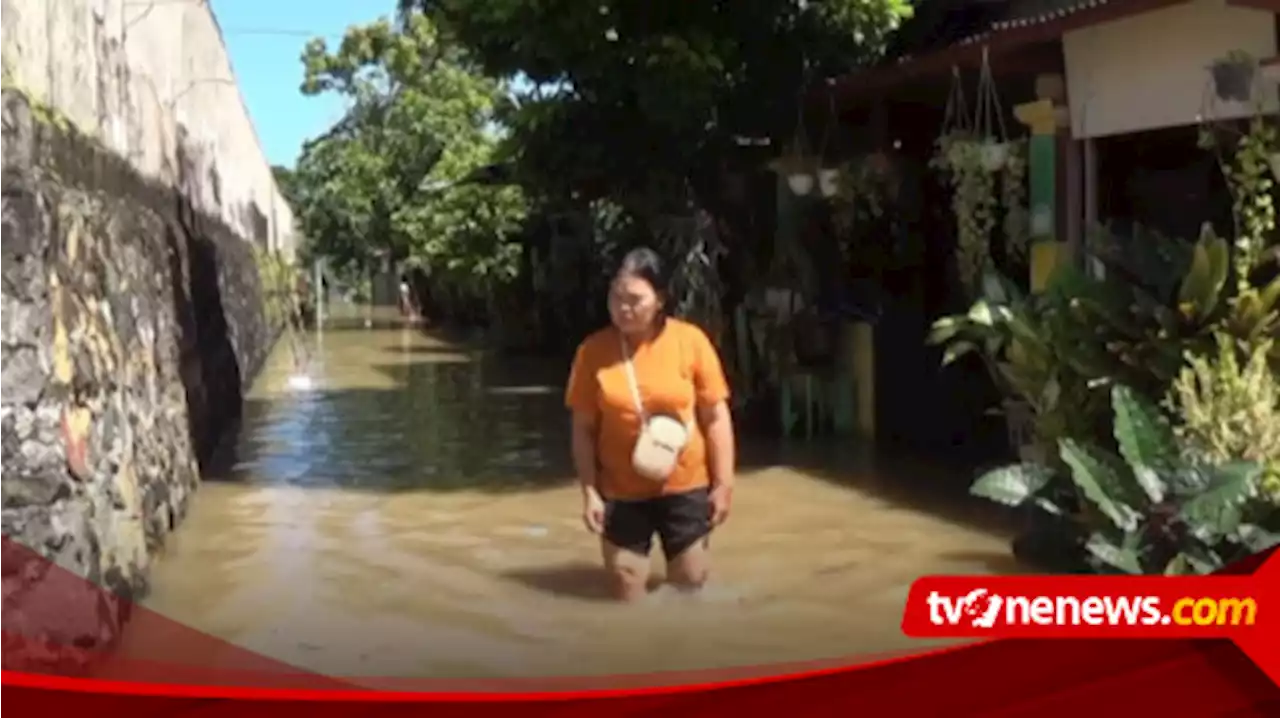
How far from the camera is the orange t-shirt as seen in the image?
16.3 ft

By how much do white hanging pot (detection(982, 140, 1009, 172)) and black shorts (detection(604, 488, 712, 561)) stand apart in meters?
3.06

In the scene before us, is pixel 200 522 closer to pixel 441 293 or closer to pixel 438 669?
pixel 441 293

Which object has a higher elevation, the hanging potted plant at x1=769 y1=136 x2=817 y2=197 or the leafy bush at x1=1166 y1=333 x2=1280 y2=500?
the hanging potted plant at x1=769 y1=136 x2=817 y2=197

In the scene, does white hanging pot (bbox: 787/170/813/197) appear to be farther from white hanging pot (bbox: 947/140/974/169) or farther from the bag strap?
the bag strap

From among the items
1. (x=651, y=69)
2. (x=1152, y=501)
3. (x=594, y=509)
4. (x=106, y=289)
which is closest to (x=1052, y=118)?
(x=651, y=69)

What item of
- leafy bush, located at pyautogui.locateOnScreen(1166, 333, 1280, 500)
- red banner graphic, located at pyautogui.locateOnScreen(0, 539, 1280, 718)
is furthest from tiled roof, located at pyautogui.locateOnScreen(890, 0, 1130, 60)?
red banner graphic, located at pyautogui.locateOnScreen(0, 539, 1280, 718)

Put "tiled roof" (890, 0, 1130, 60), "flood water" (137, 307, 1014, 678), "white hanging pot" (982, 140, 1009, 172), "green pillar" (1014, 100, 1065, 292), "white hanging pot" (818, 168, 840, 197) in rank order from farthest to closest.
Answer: "tiled roof" (890, 0, 1130, 60) < "white hanging pot" (818, 168, 840, 197) < "white hanging pot" (982, 140, 1009, 172) < "green pillar" (1014, 100, 1065, 292) < "flood water" (137, 307, 1014, 678)

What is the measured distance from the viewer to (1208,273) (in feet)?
17.9

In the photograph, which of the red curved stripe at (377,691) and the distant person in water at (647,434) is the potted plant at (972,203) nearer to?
the distant person in water at (647,434)

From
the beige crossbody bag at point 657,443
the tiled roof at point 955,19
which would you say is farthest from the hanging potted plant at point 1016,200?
the beige crossbody bag at point 657,443

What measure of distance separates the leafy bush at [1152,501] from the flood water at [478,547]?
324 mm

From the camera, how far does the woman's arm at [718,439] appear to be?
505 cm

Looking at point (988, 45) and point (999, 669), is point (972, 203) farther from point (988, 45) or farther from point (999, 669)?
point (999, 669)

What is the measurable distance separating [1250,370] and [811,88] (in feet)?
13.1
